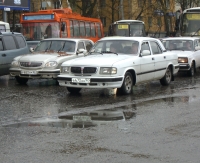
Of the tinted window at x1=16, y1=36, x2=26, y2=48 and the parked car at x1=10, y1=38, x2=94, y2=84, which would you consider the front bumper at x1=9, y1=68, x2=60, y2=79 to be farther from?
the tinted window at x1=16, y1=36, x2=26, y2=48

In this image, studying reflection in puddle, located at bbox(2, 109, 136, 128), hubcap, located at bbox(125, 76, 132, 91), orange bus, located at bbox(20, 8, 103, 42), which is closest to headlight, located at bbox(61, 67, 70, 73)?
hubcap, located at bbox(125, 76, 132, 91)

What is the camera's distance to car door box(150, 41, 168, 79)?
14.8m

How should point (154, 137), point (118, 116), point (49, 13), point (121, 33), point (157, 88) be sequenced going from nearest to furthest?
point (154, 137), point (118, 116), point (157, 88), point (49, 13), point (121, 33)

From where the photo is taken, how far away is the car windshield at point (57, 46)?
1689cm

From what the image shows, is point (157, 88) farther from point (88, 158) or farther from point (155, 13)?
point (155, 13)

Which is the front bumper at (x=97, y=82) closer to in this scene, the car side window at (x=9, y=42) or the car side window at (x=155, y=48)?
the car side window at (x=155, y=48)

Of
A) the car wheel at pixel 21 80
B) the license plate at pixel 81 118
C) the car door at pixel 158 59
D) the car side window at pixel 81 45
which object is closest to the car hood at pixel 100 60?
the car door at pixel 158 59

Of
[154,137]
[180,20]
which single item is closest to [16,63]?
[154,137]

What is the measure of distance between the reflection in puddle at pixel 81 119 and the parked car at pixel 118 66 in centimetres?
A: 216

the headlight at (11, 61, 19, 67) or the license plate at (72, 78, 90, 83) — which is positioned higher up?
the headlight at (11, 61, 19, 67)

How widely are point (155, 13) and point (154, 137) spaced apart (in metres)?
35.7

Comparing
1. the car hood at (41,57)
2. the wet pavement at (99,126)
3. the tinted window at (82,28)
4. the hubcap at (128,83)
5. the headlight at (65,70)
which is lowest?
the wet pavement at (99,126)

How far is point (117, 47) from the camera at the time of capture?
14109 millimetres

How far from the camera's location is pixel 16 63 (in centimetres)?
1570
